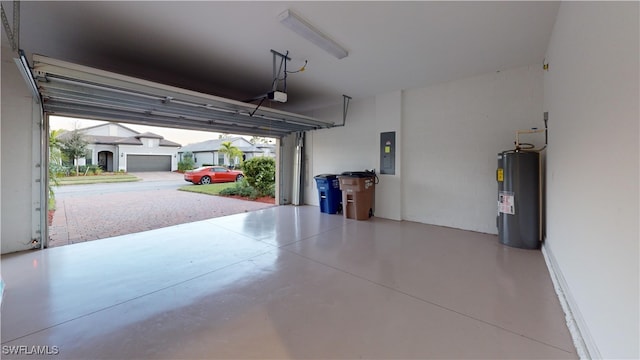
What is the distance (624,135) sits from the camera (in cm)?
122

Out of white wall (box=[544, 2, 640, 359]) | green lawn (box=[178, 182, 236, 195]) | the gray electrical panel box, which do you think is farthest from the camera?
green lawn (box=[178, 182, 236, 195])

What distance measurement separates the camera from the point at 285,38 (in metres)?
3.24

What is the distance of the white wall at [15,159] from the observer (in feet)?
11.3

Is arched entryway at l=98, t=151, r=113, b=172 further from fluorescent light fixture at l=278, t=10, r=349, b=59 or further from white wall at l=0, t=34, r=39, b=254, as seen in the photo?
fluorescent light fixture at l=278, t=10, r=349, b=59

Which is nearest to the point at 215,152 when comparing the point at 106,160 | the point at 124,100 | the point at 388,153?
the point at 106,160

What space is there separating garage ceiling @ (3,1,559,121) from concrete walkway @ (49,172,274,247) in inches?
115

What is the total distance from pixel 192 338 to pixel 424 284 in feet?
7.05

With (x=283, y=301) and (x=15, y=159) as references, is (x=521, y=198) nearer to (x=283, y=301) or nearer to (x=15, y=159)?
(x=283, y=301)

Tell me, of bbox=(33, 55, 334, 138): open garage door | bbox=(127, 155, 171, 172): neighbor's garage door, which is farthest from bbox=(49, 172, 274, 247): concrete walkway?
bbox=(127, 155, 171, 172): neighbor's garage door

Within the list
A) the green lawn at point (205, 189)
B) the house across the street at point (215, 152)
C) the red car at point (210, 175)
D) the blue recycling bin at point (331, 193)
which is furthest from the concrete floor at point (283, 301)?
the house across the street at point (215, 152)

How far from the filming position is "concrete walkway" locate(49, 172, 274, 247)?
4680 millimetres

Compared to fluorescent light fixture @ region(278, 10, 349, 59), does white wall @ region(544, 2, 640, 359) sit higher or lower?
lower

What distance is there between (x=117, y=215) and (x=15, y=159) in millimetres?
3015

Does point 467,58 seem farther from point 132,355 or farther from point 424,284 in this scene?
point 132,355
